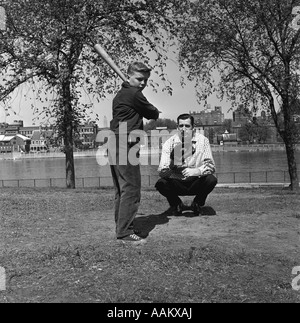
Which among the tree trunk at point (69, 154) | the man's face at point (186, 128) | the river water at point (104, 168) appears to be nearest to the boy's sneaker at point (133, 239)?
the man's face at point (186, 128)

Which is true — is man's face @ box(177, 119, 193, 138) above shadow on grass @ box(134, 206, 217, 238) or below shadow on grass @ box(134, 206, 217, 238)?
above

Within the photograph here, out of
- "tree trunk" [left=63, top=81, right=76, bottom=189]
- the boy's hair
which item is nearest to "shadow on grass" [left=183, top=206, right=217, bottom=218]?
the boy's hair

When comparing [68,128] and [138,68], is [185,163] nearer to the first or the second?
[138,68]

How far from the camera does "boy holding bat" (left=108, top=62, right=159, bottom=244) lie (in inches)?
183

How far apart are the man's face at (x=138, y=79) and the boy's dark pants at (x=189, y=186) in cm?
187

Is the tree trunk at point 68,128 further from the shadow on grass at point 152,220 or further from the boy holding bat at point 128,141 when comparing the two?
the boy holding bat at point 128,141

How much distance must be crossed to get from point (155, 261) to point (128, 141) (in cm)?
143

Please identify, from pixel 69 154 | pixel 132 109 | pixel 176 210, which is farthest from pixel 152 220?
pixel 69 154

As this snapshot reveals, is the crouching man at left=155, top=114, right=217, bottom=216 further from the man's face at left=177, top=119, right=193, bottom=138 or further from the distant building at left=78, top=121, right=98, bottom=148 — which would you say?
the distant building at left=78, top=121, right=98, bottom=148

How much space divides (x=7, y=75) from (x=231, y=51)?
389 inches

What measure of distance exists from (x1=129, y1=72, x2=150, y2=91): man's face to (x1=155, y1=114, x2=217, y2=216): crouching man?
1.60 m

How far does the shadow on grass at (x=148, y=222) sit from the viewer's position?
209 inches

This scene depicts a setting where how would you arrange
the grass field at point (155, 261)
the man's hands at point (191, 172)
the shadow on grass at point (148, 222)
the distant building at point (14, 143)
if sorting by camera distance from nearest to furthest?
1. the grass field at point (155, 261)
2. the shadow on grass at point (148, 222)
3. the man's hands at point (191, 172)
4. the distant building at point (14, 143)

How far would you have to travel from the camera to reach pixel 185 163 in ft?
20.7
